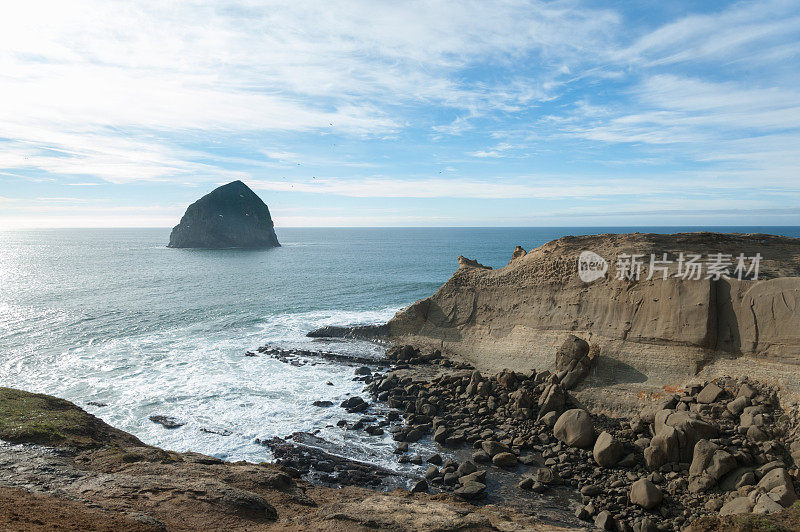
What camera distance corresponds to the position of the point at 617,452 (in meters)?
17.0

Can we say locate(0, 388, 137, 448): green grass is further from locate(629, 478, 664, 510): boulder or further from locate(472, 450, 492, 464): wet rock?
locate(629, 478, 664, 510): boulder

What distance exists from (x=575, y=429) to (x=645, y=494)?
4299 millimetres

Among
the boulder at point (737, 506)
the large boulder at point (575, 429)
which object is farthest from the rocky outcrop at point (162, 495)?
the boulder at point (737, 506)

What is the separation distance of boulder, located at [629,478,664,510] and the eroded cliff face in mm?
7414

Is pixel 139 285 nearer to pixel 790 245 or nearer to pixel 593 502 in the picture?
pixel 593 502

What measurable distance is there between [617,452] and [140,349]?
31.8 m

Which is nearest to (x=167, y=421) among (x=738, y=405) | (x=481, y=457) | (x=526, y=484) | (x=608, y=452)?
(x=481, y=457)

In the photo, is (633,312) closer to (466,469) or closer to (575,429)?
(575,429)

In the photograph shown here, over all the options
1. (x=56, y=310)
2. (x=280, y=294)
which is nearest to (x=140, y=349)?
(x=56, y=310)

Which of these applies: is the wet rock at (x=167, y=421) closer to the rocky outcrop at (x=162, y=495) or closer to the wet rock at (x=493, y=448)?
the rocky outcrop at (x=162, y=495)

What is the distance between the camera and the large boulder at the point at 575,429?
18.3m

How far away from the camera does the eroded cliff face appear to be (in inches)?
782

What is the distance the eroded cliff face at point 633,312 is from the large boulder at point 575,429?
13.8 feet

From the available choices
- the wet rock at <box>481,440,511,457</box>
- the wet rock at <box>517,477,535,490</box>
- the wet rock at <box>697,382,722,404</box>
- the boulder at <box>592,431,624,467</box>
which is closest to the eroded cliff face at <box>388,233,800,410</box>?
the wet rock at <box>697,382,722,404</box>
